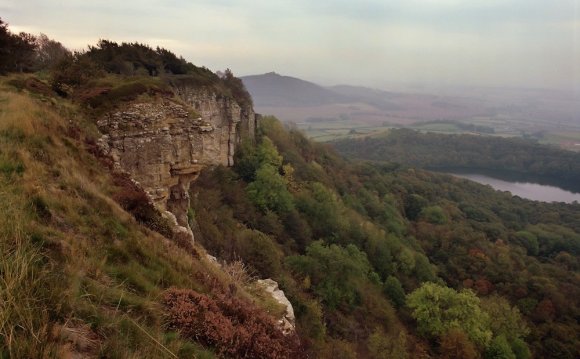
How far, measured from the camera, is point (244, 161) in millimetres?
44594

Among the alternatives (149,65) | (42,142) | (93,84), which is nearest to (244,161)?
(149,65)

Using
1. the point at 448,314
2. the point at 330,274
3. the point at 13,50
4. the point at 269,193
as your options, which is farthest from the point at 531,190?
the point at 13,50

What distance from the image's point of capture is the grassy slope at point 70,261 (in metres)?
3.44

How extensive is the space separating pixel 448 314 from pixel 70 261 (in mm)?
33330

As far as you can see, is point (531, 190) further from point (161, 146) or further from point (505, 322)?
point (161, 146)

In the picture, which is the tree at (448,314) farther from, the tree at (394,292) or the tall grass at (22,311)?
the tall grass at (22,311)

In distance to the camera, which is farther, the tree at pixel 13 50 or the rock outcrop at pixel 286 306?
the tree at pixel 13 50

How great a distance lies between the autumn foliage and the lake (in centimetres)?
12194

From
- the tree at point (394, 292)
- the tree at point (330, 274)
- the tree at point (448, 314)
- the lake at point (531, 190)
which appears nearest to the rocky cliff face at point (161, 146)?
the tree at point (330, 274)

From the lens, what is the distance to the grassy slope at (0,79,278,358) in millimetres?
3443

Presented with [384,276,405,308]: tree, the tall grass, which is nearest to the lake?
[384,276,405,308]: tree

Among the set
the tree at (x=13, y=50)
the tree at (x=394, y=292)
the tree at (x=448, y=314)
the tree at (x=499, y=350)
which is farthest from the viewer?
the tree at (x=394, y=292)

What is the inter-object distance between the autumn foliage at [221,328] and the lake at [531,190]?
400 feet

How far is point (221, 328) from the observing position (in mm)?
5352
